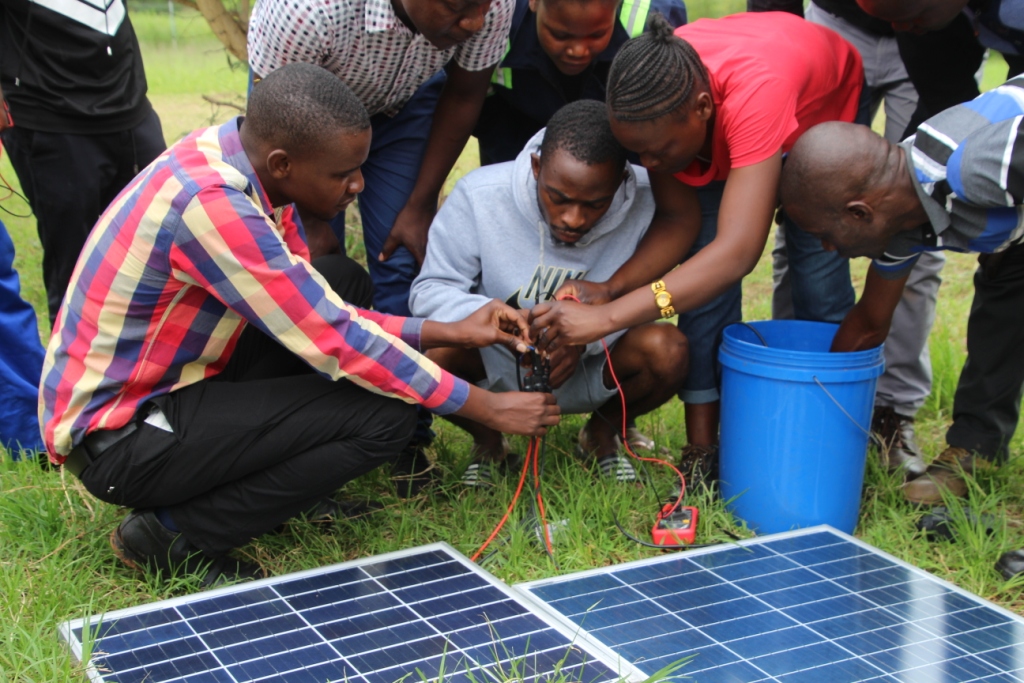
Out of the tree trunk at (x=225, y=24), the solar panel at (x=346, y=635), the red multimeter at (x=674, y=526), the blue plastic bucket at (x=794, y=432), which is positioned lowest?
the red multimeter at (x=674, y=526)

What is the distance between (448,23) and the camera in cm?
334

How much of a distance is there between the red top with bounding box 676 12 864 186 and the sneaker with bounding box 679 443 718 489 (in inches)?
39.2

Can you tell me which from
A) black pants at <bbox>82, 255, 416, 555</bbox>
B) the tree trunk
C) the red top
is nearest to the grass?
black pants at <bbox>82, 255, 416, 555</bbox>

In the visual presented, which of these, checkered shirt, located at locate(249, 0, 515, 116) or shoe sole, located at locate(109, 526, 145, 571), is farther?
checkered shirt, located at locate(249, 0, 515, 116)

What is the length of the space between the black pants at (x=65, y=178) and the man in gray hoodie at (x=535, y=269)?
161cm

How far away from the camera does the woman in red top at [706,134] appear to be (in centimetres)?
309

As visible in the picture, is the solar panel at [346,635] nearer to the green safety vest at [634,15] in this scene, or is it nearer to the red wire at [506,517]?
the red wire at [506,517]

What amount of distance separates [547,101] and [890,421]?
1857 mm

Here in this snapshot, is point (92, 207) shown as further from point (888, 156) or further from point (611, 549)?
point (888, 156)

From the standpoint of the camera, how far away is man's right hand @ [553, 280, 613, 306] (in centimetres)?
343

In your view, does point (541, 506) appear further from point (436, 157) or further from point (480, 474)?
point (436, 157)

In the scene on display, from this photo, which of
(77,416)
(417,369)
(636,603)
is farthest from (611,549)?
(77,416)

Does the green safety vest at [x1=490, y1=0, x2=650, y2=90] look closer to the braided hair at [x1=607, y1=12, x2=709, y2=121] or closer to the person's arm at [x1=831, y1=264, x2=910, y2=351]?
the braided hair at [x1=607, y1=12, x2=709, y2=121]

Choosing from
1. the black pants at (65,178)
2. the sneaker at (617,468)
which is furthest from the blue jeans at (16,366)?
the sneaker at (617,468)
